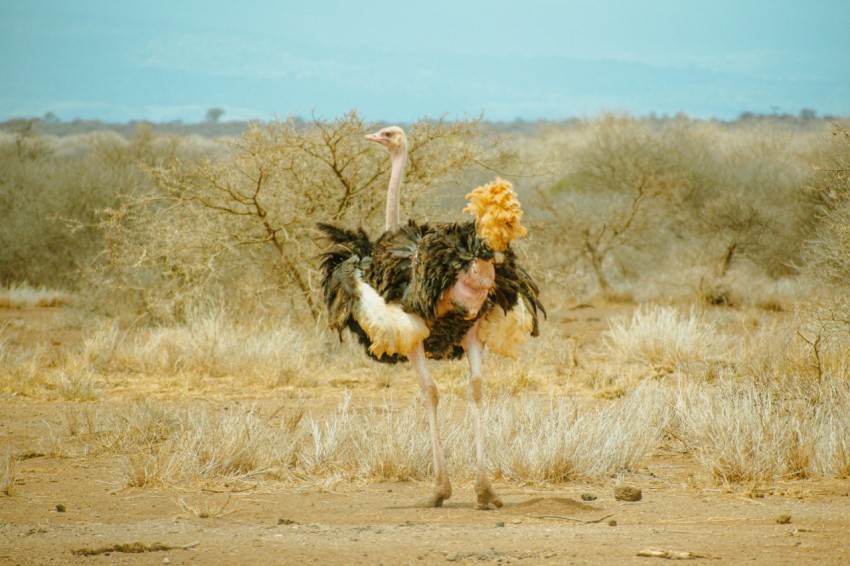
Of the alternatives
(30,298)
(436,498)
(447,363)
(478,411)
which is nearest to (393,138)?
(478,411)

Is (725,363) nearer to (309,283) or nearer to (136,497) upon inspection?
(309,283)

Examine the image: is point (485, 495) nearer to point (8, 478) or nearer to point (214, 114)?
point (8, 478)

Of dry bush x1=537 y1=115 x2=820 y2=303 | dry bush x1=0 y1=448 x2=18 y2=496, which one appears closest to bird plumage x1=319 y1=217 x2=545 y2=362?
dry bush x1=0 y1=448 x2=18 y2=496

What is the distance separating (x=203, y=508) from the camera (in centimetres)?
659

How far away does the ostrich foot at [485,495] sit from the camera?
21.3 ft

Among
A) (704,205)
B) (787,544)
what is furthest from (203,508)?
(704,205)

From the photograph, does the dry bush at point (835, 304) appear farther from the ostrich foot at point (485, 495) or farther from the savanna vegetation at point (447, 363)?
the ostrich foot at point (485, 495)

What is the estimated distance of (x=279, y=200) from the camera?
12.9m

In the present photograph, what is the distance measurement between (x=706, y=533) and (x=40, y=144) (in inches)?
1290

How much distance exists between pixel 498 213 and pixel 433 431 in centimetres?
148

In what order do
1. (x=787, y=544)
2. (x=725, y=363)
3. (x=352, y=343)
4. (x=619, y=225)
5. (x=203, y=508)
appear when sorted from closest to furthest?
(x=787, y=544)
(x=203, y=508)
(x=725, y=363)
(x=352, y=343)
(x=619, y=225)

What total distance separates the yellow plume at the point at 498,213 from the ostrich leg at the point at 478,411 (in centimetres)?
72

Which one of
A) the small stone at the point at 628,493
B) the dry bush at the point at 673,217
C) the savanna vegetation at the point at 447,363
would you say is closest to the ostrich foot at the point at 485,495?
the small stone at the point at 628,493

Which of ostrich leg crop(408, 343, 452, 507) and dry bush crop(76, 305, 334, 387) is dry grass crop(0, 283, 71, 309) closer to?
dry bush crop(76, 305, 334, 387)
